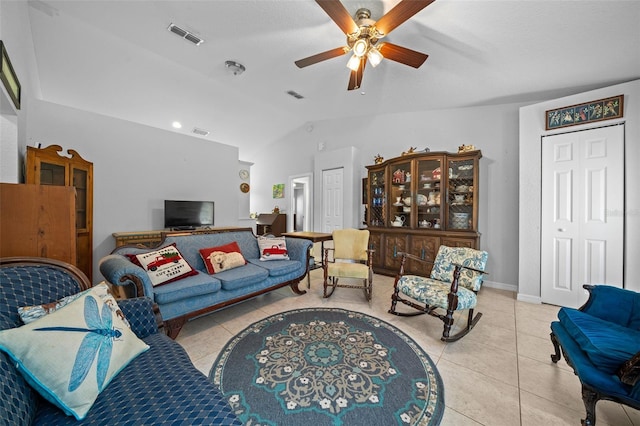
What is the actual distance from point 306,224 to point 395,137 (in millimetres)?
3309

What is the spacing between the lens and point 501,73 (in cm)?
274

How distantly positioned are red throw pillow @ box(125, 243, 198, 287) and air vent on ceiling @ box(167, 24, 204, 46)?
98.8 inches

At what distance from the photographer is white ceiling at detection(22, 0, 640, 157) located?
2059 mm

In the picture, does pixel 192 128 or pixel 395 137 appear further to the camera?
pixel 192 128

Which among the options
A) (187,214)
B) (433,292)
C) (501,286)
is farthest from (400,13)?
(187,214)

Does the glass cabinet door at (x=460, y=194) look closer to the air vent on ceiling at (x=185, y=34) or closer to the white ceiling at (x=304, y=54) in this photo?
the white ceiling at (x=304, y=54)

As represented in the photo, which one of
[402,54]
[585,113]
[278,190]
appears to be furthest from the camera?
[278,190]

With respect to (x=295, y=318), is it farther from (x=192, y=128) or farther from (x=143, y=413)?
(x=192, y=128)

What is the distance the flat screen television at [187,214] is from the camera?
4356 millimetres

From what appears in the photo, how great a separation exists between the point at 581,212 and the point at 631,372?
2.36 meters

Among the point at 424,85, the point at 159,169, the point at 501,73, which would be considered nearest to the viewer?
the point at 501,73

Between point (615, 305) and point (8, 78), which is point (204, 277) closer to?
point (8, 78)

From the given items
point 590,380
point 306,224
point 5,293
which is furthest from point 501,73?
point 306,224

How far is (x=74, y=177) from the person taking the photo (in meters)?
2.96
